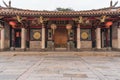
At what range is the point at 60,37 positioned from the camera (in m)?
20.2

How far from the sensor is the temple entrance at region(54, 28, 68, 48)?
20.2m

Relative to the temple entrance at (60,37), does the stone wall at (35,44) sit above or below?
below

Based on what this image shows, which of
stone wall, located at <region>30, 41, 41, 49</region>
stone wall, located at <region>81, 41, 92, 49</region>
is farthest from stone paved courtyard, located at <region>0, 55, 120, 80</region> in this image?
stone wall, located at <region>30, 41, 41, 49</region>

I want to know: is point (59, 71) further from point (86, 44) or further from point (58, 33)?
point (58, 33)

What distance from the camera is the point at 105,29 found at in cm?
1992

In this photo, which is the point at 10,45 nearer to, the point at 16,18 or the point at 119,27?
the point at 16,18

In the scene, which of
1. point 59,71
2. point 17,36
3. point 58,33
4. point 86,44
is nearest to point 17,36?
point 17,36

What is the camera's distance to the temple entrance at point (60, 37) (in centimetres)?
2017

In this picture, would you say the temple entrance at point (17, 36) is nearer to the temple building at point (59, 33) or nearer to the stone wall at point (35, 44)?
the temple building at point (59, 33)

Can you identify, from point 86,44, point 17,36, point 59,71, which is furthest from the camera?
point 17,36

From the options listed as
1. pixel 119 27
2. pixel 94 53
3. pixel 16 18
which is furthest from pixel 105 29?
pixel 16 18

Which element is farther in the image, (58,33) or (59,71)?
(58,33)

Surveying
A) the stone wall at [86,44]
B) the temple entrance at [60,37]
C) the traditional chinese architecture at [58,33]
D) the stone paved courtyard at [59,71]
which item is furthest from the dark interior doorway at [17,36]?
the stone paved courtyard at [59,71]

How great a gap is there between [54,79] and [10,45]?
13.5 meters
